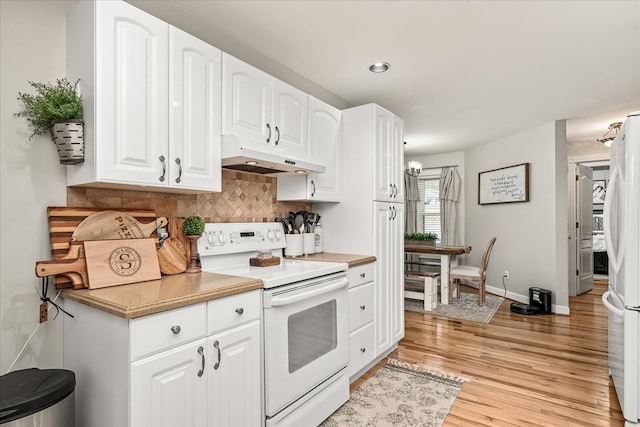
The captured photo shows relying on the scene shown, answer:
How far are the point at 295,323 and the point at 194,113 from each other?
127 cm

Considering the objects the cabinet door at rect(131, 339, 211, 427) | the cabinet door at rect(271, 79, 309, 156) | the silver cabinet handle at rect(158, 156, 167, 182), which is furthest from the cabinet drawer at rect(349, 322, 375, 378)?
the silver cabinet handle at rect(158, 156, 167, 182)

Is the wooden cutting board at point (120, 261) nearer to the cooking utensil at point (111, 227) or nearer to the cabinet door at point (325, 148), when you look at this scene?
the cooking utensil at point (111, 227)

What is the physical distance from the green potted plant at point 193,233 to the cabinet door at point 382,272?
1.46 metres

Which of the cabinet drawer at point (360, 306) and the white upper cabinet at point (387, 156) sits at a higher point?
the white upper cabinet at point (387, 156)

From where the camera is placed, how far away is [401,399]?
2408mm

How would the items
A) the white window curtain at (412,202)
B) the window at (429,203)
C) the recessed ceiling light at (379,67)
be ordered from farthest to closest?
1. the white window curtain at (412,202)
2. the window at (429,203)
3. the recessed ceiling light at (379,67)

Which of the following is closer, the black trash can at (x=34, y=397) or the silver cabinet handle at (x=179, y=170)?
the black trash can at (x=34, y=397)

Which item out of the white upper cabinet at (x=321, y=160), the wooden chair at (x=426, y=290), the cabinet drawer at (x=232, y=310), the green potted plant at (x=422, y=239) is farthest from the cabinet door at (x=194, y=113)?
the green potted plant at (x=422, y=239)

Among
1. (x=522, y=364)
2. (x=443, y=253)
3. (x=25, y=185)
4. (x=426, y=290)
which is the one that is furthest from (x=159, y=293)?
(x=443, y=253)

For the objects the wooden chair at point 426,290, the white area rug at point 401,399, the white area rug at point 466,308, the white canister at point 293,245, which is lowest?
the white area rug at point 401,399

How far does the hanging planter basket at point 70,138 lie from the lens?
1501 mm

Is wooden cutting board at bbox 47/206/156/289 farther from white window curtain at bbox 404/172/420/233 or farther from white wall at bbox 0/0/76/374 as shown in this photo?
white window curtain at bbox 404/172/420/233

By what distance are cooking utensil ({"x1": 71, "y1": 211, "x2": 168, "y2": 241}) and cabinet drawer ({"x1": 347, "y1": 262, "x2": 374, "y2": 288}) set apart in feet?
4.56

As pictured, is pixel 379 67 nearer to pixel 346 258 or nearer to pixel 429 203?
pixel 346 258
